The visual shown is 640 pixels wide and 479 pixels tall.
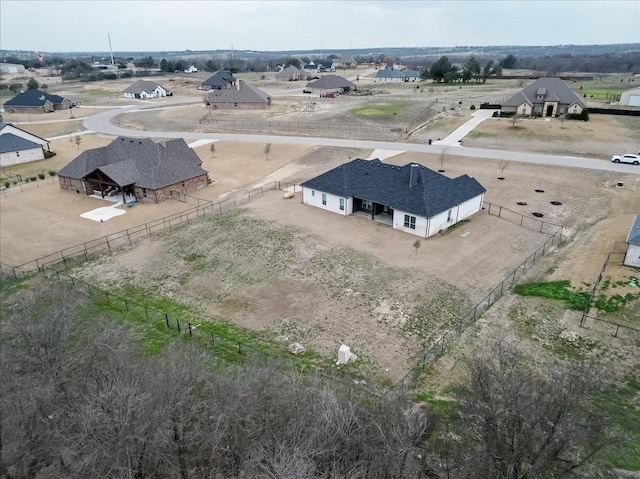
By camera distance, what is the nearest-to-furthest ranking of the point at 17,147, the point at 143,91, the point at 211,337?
1. the point at 211,337
2. the point at 17,147
3. the point at 143,91

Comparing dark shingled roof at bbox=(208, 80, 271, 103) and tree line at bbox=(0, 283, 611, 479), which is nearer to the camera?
tree line at bbox=(0, 283, 611, 479)

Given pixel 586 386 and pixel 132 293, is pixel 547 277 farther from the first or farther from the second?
pixel 132 293

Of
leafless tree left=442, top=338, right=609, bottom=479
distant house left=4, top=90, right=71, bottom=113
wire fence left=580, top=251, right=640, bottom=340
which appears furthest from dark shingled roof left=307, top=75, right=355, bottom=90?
leafless tree left=442, top=338, right=609, bottom=479

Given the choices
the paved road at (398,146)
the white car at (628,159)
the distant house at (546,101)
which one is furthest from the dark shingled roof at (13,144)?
the white car at (628,159)

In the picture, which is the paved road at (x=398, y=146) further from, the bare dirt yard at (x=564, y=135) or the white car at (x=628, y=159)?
the bare dirt yard at (x=564, y=135)

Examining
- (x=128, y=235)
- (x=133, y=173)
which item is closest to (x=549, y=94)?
(x=133, y=173)

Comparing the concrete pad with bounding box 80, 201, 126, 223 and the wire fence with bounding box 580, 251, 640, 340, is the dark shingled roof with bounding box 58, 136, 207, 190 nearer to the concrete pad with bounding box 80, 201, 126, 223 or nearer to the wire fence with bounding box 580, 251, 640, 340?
the concrete pad with bounding box 80, 201, 126, 223

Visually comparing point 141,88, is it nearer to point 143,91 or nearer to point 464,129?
point 143,91
